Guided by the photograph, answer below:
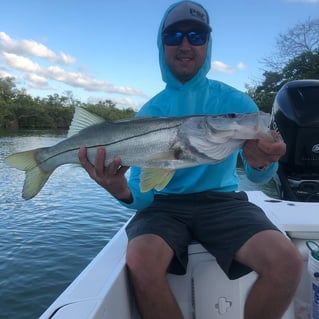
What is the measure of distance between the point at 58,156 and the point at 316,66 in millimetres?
31798

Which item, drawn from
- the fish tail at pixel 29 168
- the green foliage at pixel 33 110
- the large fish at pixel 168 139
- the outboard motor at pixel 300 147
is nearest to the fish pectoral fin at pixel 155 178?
the large fish at pixel 168 139

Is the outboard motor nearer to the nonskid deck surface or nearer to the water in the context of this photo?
the nonskid deck surface

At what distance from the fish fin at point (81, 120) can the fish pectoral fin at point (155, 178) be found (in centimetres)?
48

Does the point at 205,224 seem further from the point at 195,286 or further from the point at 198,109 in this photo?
the point at 198,109

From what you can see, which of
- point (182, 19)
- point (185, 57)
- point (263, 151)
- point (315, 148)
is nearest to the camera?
point (263, 151)

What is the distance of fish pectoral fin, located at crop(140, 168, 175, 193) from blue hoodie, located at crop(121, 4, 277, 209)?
0.43 metres

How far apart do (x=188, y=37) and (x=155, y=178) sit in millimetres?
1345

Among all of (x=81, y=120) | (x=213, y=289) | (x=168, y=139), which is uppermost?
(x=81, y=120)

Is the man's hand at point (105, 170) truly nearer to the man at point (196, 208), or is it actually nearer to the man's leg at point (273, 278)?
the man at point (196, 208)

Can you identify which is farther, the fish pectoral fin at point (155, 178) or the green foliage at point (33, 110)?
the green foliage at point (33, 110)

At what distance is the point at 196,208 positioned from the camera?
2.55 metres

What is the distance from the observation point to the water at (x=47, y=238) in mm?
5355

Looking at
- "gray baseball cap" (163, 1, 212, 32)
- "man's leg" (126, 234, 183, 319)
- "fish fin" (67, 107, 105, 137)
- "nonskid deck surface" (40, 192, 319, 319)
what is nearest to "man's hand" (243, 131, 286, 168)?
"nonskid deck surface" (40, 192, 319, 319)

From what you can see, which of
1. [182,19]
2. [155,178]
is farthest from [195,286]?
[182,19]
